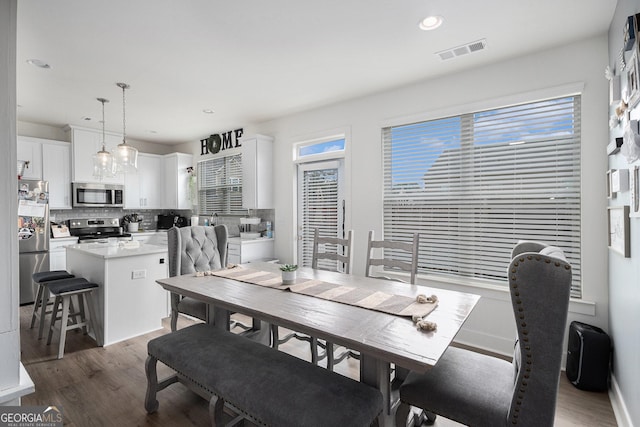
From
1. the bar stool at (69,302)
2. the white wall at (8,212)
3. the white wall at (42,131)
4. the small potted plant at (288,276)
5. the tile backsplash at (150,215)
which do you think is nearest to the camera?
the white wall at (8,212)

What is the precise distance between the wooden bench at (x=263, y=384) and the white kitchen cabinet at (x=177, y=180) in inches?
183

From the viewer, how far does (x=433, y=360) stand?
44.6 inches

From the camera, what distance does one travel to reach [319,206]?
443cm

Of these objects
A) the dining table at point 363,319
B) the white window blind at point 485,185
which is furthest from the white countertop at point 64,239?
the white window blind at point 485,185

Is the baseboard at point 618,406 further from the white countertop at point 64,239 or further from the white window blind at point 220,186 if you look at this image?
the white countertop at point 64,239

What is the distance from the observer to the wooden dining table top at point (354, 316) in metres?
1.24

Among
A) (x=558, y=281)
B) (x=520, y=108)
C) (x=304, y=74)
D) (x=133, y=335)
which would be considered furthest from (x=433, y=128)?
(x=133, y=335)

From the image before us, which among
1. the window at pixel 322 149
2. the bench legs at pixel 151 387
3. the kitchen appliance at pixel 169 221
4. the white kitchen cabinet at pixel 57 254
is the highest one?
the window at pixel 322 149

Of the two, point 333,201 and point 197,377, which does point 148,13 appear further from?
point 333,201

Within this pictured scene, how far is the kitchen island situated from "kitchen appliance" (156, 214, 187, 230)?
9.45ft

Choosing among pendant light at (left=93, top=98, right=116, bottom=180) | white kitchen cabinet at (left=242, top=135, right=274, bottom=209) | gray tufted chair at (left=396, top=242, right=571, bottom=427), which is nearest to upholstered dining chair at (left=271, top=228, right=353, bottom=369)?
gray tufted chair at (left=396, top=242, right=571, bottom=427)

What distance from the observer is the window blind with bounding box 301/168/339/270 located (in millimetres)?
4262

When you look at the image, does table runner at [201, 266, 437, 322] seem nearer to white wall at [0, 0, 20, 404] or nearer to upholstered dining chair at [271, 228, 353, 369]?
upholstered dining chair at [271, 228, 353, 369]

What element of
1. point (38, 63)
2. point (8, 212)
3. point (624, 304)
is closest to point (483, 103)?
point (624, 304)
